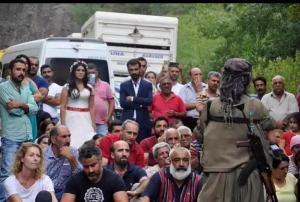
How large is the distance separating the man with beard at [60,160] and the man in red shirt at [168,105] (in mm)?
3300

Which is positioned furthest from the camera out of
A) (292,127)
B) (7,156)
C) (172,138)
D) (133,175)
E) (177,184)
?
(292,127)

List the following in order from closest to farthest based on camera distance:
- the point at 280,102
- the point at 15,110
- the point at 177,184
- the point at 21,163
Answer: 1. the point at 177,184
2. the point at 21,163
3. the point at 15,110
4. the point at 280,102

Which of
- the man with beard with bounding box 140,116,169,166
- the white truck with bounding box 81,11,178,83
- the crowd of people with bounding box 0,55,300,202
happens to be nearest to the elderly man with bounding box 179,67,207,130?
the crowd of people with bounding box 0,55,300,202

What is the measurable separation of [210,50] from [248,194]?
3468 centimetres

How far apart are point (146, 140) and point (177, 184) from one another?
385 cm

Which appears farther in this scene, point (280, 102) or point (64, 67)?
point (64, 67)

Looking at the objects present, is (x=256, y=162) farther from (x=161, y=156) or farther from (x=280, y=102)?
(x=280, y=102)

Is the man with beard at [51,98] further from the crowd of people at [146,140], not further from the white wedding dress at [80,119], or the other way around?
the white wedding dress at [80,119]

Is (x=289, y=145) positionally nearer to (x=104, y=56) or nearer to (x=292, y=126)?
(x=292, y=126)

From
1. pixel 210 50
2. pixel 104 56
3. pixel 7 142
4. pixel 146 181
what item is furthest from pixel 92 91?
pixel 210 50

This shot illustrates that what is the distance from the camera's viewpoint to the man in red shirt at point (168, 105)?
60.6 feet

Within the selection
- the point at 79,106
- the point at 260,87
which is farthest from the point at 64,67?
the point at 79,106

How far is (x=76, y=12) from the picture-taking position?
55.4m

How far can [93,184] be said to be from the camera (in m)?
13.5
